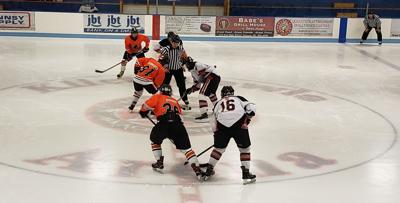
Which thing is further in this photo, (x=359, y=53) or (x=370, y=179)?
(x=359, y=53)

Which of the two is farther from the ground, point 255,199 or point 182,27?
point 182,27

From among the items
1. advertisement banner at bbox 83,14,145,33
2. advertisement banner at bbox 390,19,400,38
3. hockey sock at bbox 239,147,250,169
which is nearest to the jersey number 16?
hockey sock at bbox 239,147,250,169

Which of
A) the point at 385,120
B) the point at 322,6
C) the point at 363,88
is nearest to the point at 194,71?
the point at 385,120

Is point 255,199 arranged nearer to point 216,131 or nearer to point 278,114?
point 216,131

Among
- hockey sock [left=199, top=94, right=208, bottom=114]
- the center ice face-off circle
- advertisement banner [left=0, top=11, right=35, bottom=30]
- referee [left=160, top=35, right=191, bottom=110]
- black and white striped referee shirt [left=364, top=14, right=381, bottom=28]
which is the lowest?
the center ice face-off circle

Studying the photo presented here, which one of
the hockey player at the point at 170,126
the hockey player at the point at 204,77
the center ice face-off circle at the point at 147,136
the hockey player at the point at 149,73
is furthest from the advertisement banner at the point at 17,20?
the hockey player at the point at 170,126

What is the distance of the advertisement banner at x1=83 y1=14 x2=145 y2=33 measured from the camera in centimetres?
1697

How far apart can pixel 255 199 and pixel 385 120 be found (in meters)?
3.90

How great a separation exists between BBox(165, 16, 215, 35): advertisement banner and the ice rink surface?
4899 mm

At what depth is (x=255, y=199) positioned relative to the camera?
15.6ft

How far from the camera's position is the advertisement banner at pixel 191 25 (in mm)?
17297

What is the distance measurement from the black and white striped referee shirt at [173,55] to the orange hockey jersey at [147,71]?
1.55 ft

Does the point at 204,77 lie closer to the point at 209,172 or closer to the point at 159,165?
the point at 159,165

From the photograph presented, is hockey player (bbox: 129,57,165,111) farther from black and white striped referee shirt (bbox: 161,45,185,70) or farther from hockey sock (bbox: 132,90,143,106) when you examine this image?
black and white striped referee shirt (bbox: 161,45,185,70)
